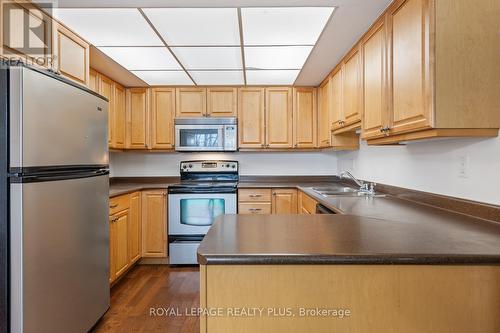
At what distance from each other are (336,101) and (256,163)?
1488 mm

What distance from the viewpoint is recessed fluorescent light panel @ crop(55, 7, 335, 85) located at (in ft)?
6.40

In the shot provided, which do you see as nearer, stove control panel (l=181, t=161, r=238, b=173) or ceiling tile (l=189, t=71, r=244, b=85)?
ceiling tile (l=189, t=71, r=244, b=85)

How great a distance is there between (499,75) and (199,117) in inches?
117

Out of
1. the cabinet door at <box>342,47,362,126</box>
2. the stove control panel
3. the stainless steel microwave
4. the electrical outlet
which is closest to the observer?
the electrical outlet

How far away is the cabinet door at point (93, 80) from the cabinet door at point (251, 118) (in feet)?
5.24

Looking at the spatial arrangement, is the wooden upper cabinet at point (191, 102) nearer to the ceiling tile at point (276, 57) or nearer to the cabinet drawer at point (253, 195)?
the ceiling tile at point (276, 57)

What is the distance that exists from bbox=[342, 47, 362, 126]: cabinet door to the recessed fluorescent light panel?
1.18 ft

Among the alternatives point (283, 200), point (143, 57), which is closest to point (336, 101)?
point (283, 200)

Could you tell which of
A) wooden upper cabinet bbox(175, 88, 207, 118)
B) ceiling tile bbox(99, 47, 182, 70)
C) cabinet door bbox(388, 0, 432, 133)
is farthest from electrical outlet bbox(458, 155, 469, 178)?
wooden upper cabinet bbox(175, 88, 207, 118)

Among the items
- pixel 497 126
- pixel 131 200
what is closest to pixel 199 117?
pixel 131 200

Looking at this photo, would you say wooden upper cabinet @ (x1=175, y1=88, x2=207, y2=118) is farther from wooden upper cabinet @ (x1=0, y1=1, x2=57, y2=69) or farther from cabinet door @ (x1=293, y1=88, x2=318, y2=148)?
wooden upper cabinet @ (x1=0, y1=1, x2=57, y2=69)

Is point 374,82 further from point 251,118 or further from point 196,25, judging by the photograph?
point 251,118

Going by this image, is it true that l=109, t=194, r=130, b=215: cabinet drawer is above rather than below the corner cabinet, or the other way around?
below

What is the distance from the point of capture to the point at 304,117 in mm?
3822
